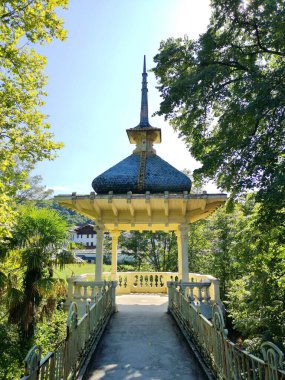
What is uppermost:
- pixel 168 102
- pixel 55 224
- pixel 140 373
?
pixel 168 102

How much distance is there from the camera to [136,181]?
434 inches

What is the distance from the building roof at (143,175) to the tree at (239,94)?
5.80 feet

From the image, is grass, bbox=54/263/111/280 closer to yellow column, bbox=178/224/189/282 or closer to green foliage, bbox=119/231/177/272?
yellow column, bbox=178/224/189/282

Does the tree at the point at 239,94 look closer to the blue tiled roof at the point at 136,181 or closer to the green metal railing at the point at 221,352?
the blue tiled roof at the point at 136,181

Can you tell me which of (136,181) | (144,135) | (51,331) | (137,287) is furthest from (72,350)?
(137,287)

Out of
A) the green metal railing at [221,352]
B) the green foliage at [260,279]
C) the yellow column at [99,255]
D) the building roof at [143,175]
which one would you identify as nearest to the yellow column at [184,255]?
the building roof at [143,175]

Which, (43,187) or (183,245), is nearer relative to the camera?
(183,245)

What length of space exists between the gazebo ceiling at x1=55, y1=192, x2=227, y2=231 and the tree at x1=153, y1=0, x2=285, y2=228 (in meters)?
1.53

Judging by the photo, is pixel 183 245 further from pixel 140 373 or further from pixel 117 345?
pixel 140 373

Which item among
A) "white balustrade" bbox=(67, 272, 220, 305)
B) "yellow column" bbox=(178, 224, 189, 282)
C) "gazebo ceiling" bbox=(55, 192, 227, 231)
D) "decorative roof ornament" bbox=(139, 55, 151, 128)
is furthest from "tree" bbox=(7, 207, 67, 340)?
"decorative roof ornament" bbox=(139, 55, 151, 128)

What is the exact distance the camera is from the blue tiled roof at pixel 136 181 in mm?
10914

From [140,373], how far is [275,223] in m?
4.57

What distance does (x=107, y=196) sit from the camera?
10.1m

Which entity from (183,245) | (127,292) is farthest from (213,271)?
(183,245)
